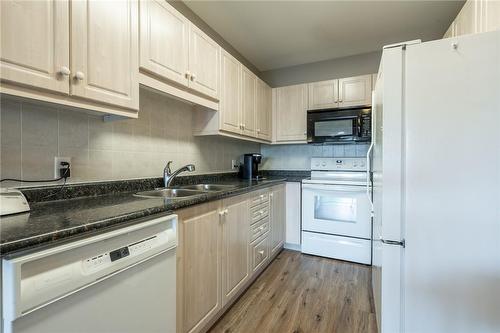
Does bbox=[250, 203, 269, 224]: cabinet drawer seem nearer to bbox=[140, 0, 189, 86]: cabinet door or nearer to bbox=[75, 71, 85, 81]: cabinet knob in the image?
bbox=[140, 0, 189, 86]: cabinet door

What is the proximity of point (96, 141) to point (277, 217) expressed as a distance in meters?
1.95

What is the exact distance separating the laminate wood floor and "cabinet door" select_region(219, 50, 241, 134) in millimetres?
1495

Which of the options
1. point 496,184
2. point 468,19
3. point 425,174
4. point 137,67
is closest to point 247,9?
point 137,67

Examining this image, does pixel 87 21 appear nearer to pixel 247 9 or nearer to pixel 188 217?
pixel 188 217

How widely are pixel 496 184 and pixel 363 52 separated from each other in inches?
102

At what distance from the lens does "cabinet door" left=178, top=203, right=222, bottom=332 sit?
126 centimetres

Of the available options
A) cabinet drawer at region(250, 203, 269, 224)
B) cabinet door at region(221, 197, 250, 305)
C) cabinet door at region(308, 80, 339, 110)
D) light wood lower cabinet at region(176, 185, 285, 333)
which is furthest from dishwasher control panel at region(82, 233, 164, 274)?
cabinet door at region(308, 80, 339, 110)

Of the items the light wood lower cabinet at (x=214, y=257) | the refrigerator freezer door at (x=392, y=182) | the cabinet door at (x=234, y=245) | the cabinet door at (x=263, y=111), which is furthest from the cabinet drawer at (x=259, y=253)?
the cabinet door at (x=263, y=111)

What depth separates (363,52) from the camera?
298 cm

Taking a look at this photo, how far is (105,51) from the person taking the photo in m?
1.12

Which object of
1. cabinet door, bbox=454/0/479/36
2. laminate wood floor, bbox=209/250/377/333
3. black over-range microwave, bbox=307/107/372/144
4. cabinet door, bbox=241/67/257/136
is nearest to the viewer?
cabinet door, bbox=454/0/479/36

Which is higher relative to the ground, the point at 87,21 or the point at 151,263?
the point at 87,21

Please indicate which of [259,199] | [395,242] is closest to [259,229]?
[259,199]

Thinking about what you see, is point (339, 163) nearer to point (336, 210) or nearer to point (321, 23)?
point (336, 210)
